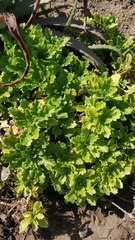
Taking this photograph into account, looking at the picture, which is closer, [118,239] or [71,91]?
[71,91]

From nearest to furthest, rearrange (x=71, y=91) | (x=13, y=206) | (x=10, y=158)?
(x=10, y=158) < (x=71, y=91) < (x=13, y=206)

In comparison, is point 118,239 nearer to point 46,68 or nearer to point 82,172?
point 82,172

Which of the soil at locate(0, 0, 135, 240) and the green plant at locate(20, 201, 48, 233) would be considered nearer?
the green plant at locate(20, 201, 48, 233)

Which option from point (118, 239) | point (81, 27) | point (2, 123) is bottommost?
point (118, 239)

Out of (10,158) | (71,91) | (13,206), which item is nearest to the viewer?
(10,158)

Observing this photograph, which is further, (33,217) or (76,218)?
(76,218)

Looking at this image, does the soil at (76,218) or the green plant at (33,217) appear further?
the soil at (76,218)

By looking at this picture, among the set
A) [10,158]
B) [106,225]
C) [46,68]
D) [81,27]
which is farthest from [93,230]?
[81,27]

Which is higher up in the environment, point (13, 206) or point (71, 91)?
point (71, 91)
